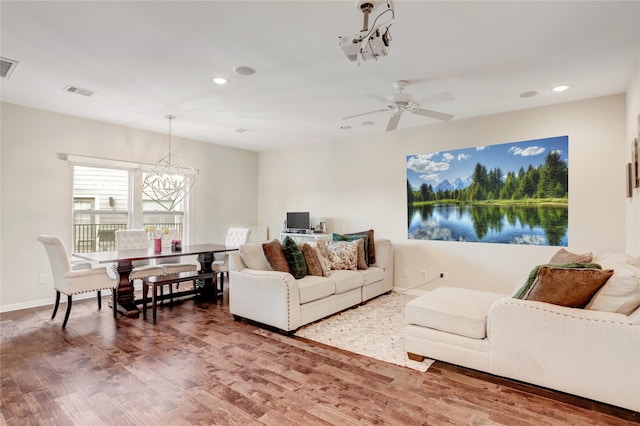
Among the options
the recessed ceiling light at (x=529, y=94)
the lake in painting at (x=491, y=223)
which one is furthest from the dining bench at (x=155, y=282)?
the recessed ceiling light at (x=529, y=94)

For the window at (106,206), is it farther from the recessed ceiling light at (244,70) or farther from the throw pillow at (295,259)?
the recessed ceiling light at (244,70)

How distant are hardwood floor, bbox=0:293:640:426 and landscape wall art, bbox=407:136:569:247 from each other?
8.21 ft

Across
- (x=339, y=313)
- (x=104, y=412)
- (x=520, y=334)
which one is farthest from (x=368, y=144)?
(x=104, y=412)

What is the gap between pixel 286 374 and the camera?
8.52 ft

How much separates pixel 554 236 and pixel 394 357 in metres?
2.77

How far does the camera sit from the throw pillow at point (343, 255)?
177 inches

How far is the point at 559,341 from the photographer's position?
218 centimetres

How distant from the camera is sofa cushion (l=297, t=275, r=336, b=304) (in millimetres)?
3541

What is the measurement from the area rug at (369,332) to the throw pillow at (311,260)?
1.84 ft

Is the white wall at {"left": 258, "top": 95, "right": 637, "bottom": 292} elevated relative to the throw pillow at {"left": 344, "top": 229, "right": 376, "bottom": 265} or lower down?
elevated

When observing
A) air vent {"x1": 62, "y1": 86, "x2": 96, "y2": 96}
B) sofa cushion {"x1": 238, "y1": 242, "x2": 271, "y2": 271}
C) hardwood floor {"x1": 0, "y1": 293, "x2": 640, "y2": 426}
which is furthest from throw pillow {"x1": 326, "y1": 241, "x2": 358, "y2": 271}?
air vent {"x1": 62, "y1": 86, "x2": 96, "y2": 96}

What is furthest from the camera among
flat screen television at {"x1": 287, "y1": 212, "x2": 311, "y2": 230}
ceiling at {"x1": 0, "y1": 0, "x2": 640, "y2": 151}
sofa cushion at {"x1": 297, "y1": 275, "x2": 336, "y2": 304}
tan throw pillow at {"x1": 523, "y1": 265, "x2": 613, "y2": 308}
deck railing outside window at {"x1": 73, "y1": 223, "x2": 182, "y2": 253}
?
flat screen television at {"x1": 287, "y1": 212, "x2": 311, "y2": 230}

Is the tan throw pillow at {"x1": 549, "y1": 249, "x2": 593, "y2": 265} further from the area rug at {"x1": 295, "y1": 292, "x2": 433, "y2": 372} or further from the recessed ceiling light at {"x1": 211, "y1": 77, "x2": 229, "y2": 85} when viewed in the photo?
the recessed ceiling light at {"x1": 211, "y1": 77, "x2": 229, "y2": 85}

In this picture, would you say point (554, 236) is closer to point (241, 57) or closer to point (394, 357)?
point (394, 357)
